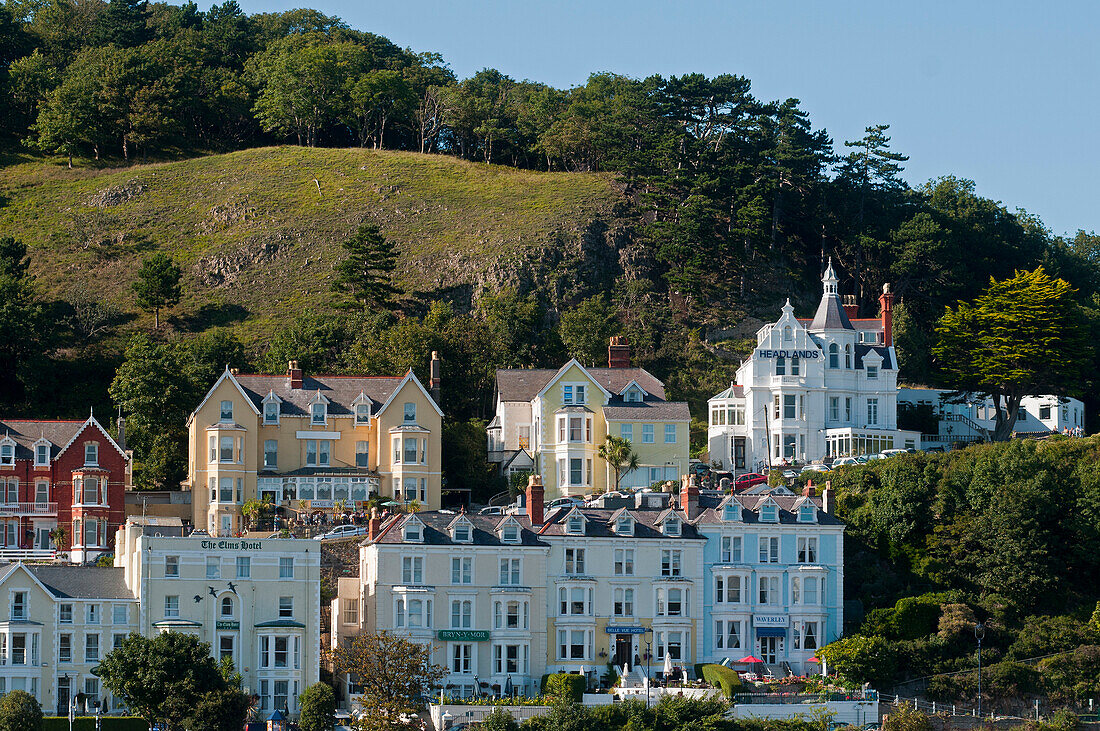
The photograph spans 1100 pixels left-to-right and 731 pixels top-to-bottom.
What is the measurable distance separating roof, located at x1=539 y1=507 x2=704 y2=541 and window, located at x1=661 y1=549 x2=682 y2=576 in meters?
0.73

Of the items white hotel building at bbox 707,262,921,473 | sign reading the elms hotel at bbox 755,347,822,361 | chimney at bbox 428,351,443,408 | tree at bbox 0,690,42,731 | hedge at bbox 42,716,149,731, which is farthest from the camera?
sign reading the elms hotel at bbox 755,347,822,361

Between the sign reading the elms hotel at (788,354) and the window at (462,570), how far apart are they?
106 ft

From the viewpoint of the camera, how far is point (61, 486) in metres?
96.2

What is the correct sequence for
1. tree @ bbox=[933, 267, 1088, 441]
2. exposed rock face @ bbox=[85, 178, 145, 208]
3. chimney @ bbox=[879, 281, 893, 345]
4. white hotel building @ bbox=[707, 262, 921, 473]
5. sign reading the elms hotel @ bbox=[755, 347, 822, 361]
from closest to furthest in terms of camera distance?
white hotel building @ bbox=[707, 262, 921, 473] → sign reading the elms hotel @ bbox=[755, 347, 822, 361] → tree @ bbox=[933, 267, 1088, 441] → chimney @ bbox=[879, 281, 893, 345] → exposed rock face @ bbox=[85, 178, 145, 208]

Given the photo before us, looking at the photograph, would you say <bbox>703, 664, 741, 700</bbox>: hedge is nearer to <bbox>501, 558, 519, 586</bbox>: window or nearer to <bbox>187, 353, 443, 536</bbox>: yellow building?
<bbox>501, 558, 519, 586</bbox>: window

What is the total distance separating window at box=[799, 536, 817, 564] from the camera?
87312 millimetres

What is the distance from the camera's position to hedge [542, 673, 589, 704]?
7875 cm

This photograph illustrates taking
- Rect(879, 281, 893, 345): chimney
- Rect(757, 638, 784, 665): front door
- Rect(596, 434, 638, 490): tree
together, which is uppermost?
Rect(879, 281, 893, 345): chimney

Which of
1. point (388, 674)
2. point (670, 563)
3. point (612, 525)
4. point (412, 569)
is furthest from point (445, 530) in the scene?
point (670, 563)

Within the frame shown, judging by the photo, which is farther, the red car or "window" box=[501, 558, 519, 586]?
the red car

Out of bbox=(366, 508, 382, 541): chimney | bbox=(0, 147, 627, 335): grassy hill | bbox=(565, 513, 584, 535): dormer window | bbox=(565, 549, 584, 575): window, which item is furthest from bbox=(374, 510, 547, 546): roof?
bbox=(0, 147, 627, 335): grassy hill

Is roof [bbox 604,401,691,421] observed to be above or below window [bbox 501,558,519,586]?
above

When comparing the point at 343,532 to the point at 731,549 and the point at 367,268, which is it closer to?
the point at 731,549

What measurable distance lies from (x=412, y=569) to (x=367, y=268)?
153 ft
